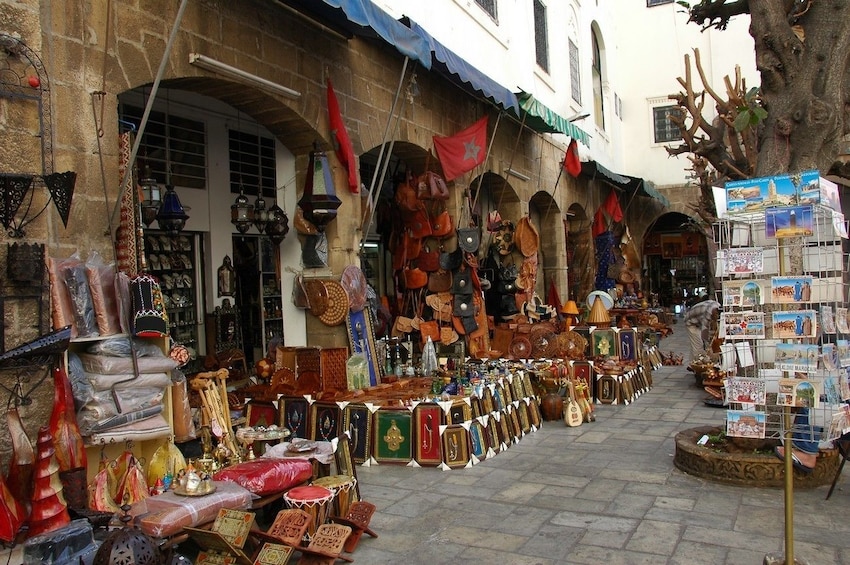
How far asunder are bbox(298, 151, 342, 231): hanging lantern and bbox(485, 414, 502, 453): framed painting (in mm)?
2591

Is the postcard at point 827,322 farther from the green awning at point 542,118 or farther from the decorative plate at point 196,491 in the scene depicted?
the green awning at point 542,118

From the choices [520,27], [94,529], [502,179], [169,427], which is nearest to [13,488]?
[94,529]

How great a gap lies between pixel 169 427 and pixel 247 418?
76.9 inches

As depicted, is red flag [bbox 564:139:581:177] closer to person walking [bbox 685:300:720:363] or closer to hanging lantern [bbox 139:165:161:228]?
person walking [bbox 685:300:720:363]

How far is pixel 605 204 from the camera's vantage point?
Answer: 1759 cm

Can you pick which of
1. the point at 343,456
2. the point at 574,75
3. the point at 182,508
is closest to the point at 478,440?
the point at 343,456

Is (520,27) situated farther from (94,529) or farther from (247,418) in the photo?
(94,529)

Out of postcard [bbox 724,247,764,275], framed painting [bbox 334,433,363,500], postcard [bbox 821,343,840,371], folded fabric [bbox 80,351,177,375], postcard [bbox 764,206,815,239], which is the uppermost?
postcard [bbox 764,206,815,239]

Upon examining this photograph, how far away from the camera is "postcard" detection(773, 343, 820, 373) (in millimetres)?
4754

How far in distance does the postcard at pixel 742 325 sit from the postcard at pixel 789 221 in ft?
1.98

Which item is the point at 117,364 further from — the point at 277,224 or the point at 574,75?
the point at 574,75

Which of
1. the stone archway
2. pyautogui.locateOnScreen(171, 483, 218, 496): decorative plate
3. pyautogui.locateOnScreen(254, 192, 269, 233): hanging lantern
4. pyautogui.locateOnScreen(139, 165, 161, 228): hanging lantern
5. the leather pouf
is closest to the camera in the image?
pyautogui.locateOnScreen(171, 483, 218, 496): decorative plate

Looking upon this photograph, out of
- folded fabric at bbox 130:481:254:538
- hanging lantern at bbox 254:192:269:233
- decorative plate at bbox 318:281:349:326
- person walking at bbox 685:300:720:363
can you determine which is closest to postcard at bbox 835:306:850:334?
folded fabric at bbox 130:481:254:538

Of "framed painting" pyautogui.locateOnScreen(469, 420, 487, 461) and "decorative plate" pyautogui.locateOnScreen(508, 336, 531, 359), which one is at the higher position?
"decorative plate" pyautogui.locateOnScreen(508, 336, 531, 359)
